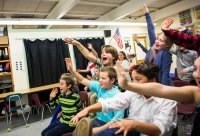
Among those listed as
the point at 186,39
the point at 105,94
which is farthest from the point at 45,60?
the point at 186,39

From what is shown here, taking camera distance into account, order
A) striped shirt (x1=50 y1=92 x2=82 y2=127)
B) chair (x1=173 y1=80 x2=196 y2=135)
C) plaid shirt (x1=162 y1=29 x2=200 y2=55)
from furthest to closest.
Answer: chair (x1=173 y1=80 x2=196 y2=135) → striped shirt (x1=50 y1=92 x2=82 y2=127) → plaid shirt (x1=162 y1=29 x2=200 y2=55)

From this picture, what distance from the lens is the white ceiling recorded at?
5.27 metres

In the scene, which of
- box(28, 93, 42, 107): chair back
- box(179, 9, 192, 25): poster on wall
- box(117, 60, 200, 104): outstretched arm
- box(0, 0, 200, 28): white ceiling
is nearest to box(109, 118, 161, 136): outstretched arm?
box(117, 60, 200, 104): outstretched arm

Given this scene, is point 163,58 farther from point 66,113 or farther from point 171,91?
point 66,113

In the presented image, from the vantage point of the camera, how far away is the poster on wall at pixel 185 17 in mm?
7683

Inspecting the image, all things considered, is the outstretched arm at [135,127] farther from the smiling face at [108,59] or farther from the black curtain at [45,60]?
the black curtain at [45,60]

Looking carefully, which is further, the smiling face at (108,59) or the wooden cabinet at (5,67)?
the wooden cabinet at (5,67)

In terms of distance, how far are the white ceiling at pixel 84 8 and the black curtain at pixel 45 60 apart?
104 cm

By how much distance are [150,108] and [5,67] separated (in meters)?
5.84

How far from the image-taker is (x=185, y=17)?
308 inches

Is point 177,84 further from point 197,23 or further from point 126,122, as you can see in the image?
point 197,23

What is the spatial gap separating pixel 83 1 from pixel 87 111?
15.1 ft

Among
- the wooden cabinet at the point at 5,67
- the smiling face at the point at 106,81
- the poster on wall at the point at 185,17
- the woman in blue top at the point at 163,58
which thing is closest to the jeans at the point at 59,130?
the smiling face at the point at 106,81

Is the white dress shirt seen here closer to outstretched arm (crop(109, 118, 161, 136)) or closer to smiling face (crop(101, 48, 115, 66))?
outstretched arm (crop(109, 118, 161, 136))
